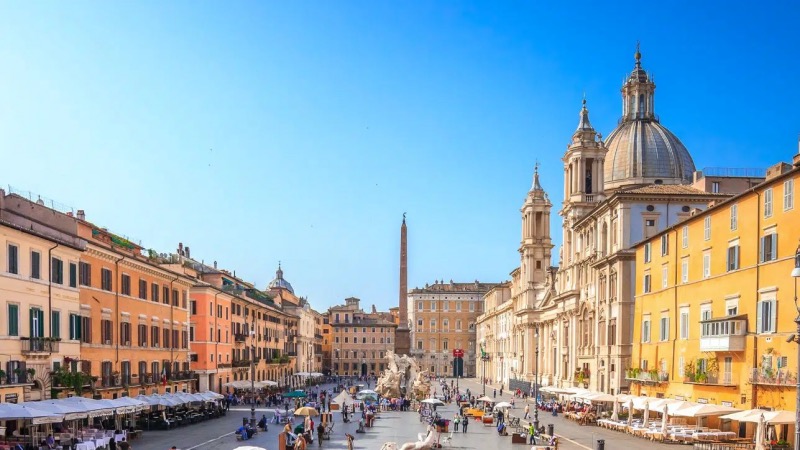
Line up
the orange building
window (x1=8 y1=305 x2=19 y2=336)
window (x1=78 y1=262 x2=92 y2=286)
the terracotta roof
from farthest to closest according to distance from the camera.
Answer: the terracotta roof → the orange building → window (x1=78 y1=262 x2=92 y2=286) → window (x1=8 y1=305 x2=19 y2=336)

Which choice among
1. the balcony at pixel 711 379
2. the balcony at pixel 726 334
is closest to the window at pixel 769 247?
the balcony at pixel 726 334

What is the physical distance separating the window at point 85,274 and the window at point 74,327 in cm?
179

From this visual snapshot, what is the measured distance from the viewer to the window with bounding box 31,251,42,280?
36812 mm

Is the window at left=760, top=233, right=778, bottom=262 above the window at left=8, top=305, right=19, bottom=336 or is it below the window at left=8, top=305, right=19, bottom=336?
above

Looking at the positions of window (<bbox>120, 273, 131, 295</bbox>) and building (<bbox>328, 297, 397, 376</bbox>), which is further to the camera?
building (<bbox>328, 297, 397, 376</bbox>)

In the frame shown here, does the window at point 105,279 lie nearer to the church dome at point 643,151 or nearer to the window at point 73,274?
the window at point 73,274

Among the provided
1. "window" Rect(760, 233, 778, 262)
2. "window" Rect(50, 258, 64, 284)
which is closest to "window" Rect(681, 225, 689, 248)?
"window" Rect(760, 233, 778, 262)

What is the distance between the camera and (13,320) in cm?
3512

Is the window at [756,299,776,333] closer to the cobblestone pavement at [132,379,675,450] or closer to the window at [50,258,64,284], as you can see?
the cobblestone pavement at [132,379,675,450]

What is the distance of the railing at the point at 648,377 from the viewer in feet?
162

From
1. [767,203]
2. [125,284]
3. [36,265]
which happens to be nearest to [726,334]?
[767,203]

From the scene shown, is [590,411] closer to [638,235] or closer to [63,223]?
[638,235]

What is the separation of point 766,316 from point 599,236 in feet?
104

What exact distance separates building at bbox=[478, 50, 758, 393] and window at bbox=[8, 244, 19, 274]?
1542 inches
